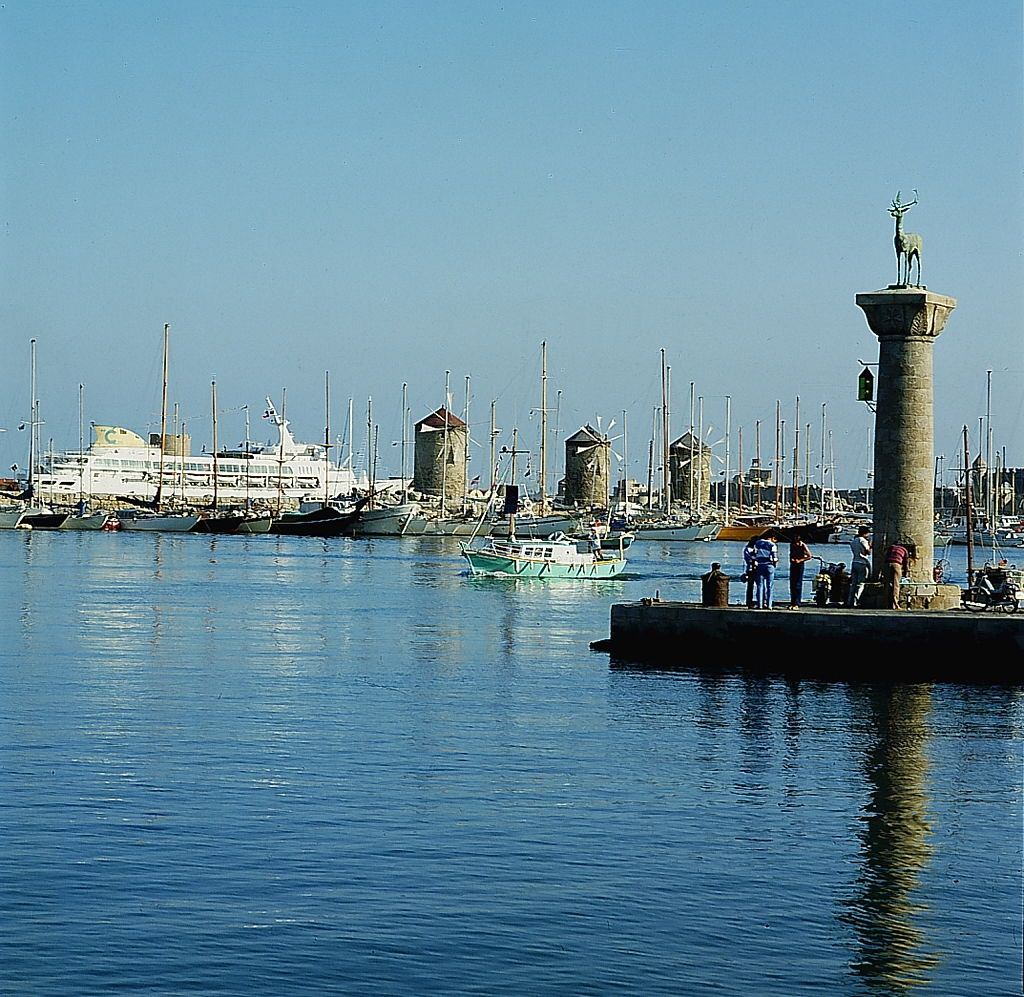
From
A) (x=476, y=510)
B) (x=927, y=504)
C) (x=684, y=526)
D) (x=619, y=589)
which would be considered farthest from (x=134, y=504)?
(x=927, y=504)

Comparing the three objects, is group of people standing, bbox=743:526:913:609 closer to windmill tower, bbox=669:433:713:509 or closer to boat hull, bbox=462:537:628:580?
boat hull, bbox=462:537:628:580

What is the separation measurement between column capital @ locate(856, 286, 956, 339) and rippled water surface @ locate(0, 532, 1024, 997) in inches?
268

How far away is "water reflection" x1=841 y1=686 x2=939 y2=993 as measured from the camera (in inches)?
507

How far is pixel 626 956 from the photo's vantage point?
12875 mm

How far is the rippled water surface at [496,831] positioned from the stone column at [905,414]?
4.45m

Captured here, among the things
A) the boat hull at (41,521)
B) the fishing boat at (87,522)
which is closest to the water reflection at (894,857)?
the fishing boat at (87,522)

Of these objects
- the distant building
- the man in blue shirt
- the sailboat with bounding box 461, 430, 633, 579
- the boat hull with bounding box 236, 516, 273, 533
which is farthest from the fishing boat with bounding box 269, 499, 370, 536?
the man in blue shirt

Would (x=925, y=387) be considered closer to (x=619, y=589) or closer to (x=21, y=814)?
(x=21, y=814)

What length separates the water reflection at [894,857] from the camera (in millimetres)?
12867

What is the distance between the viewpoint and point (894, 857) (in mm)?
16094

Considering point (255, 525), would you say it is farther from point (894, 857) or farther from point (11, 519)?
point (894, 857)

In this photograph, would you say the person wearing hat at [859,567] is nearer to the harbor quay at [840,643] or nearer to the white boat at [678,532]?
the harbor quay at [840,643]

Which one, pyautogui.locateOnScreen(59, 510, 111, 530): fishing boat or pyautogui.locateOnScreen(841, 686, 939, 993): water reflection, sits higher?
pyautogui.locateOnScreen(59, 510, 111, 530): fishing boat

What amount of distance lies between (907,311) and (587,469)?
147 m
